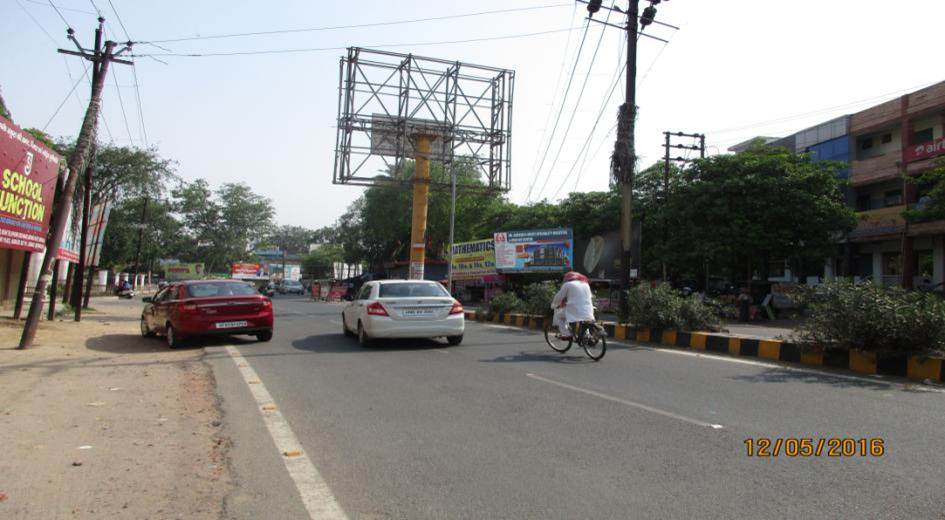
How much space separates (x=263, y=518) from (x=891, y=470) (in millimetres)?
4084

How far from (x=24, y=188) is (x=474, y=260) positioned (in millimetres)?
26319

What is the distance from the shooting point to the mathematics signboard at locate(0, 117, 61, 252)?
49.2 ft

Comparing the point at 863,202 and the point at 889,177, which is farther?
the point at 863,202

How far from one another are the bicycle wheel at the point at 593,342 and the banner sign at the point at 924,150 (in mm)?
24473

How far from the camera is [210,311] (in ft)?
40.1

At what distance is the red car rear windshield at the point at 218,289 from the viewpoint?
12.6 metres

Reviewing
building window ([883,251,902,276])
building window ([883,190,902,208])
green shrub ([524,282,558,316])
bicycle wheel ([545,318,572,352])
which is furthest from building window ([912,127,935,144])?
bicycle wheel ([545,318,572,352])

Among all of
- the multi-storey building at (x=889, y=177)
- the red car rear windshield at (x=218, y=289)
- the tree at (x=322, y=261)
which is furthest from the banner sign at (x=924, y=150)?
the tree at (x=322, y=261)

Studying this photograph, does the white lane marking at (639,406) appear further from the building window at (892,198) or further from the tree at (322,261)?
the tree at (322,261)

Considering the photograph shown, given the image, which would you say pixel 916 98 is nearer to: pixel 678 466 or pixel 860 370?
pixel 860 370

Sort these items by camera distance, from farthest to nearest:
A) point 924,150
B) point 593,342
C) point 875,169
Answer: point 875,169 < point 924,150 < point 593,342

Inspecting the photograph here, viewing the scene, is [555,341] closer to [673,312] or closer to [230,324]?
[673,312]

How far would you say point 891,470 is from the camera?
4.27 metres

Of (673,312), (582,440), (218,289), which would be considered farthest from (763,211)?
(582,440)
